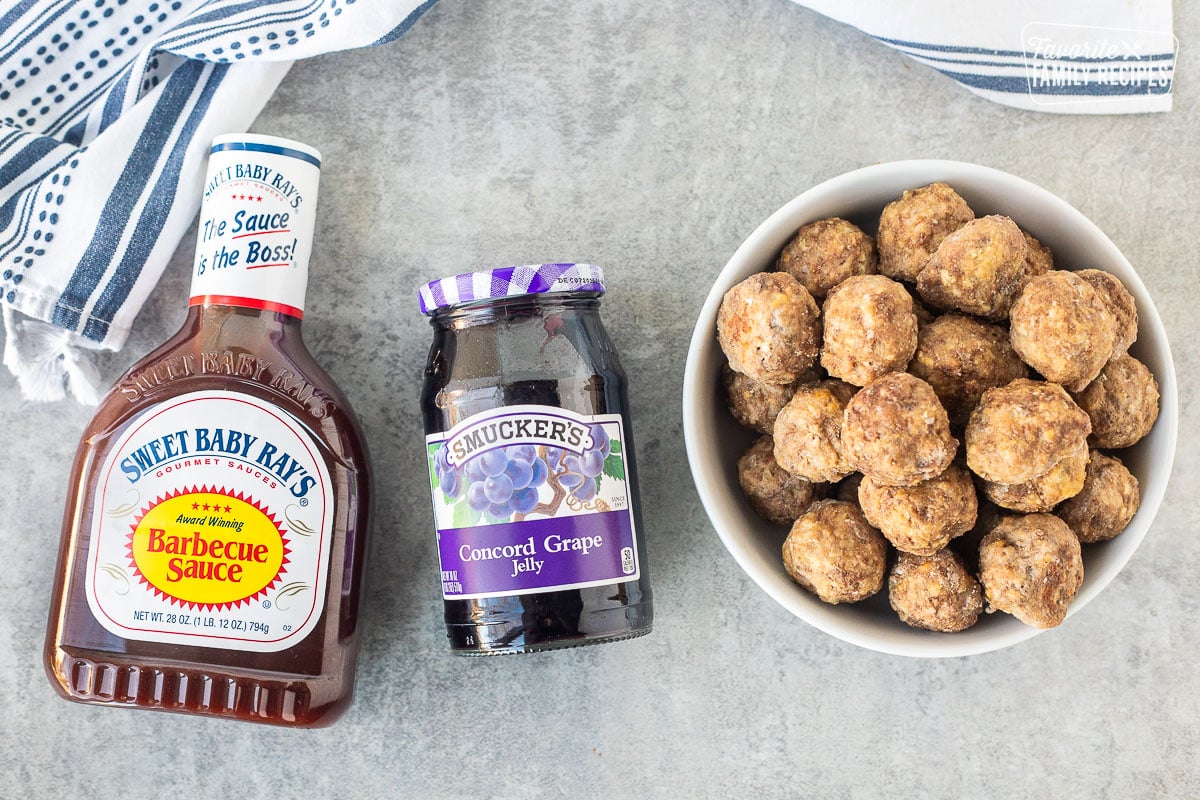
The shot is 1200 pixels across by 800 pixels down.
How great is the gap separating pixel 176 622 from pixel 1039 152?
1163 mm

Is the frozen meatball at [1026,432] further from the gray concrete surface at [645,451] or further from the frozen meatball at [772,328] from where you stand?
the gray concrete surface at [645,451]

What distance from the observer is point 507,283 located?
954mm

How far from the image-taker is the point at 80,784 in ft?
3.81

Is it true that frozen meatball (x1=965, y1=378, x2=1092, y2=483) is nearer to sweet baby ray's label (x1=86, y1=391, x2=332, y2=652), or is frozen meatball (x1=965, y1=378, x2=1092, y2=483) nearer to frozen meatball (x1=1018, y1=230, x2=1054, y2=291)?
frozen meatball (x1=1018, y1=230, x2=1054, y2=291)

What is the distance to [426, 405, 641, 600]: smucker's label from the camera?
0.95 m

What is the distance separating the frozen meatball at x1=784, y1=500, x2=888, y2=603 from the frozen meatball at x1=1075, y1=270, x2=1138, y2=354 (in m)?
0.30

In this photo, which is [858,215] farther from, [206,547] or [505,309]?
[206,547]

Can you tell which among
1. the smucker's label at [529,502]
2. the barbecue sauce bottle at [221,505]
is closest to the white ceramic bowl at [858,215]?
the smucker's label at [529,502]

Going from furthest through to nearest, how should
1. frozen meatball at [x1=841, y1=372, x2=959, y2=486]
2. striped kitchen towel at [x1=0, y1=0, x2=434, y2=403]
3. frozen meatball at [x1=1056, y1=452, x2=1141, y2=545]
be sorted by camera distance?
striped kitchen towel at [x1=0, y1=0, x2=434, y2=403], frozen meatball at [x1=1056, y1=452, x2=1141, y2=545], frozen meatball at [x1=841, y1=372, x2=959, y2=486]

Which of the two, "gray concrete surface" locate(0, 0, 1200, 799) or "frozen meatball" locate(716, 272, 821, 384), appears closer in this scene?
"frozen meatball" locate(716, 272, 821, 384)

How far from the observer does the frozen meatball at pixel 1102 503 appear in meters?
0.92

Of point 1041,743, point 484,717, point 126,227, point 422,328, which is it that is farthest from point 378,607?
point 1041,743

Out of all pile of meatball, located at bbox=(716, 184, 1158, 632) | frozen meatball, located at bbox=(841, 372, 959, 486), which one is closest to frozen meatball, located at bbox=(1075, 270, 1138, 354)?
pile of meatball, located at bbox=(716, 184, 1158, 632)

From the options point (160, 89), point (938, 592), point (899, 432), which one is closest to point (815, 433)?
point (899, 432)
